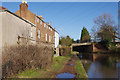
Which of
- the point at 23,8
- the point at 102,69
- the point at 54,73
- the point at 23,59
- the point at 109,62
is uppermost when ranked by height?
the point at 23,8

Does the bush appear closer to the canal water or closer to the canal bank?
the canal bank

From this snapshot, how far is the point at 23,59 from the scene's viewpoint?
7.60 metres

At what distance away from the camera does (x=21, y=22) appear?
15320 millimetres

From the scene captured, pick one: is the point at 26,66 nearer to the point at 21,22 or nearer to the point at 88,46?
the point at 21,22

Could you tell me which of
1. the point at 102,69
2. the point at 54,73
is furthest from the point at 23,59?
the point at 102,69

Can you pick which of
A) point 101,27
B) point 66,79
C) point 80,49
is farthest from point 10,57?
point 80,49

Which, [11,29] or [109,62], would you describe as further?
[109,62]

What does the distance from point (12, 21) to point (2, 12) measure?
5.07 feet

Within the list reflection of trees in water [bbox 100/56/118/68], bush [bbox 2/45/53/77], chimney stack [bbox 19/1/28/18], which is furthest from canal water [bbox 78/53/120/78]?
chimney stack [bbox 19/1/28/18]

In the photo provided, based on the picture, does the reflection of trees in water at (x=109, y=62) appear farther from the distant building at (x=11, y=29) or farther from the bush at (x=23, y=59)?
the distant building at (x=11, y=29)

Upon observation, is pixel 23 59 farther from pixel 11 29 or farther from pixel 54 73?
pixel 11 29

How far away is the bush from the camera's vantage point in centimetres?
625

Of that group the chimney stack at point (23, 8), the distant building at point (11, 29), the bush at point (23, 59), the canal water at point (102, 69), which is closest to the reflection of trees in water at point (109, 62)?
the canal water at point (102, 69)

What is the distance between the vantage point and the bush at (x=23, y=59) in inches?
246
